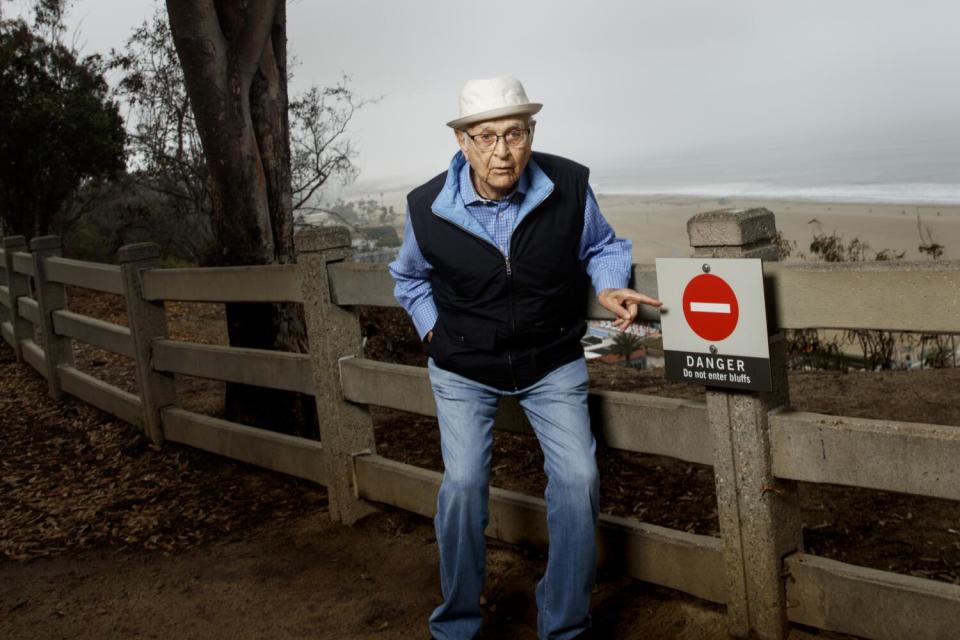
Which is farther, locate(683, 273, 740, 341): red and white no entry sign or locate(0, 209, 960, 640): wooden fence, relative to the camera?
locate(683, 273, 740, 341): red and white no entry sign

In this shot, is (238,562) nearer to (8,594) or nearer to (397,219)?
(8,594)

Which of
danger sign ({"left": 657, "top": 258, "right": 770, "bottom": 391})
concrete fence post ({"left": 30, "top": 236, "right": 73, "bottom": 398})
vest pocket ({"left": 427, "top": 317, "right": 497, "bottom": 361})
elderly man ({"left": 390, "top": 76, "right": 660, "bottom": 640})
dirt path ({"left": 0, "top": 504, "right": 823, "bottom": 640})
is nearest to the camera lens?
danger sign ({"left": 657, "top": 258, "right": 770, "bottom": 391})

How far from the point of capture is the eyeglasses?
11.7 feet

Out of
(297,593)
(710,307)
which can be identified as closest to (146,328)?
(297,593)

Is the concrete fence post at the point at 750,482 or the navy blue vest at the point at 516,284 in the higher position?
the navy blue vest at the point at 516,284

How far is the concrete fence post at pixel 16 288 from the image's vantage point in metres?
11.0

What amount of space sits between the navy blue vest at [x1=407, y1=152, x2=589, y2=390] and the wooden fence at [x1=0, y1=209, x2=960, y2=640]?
0.95 feet

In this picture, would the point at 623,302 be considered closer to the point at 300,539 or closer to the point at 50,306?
the point at 300,539

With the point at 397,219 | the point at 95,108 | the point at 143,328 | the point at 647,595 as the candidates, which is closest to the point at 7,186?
the point at 95,108

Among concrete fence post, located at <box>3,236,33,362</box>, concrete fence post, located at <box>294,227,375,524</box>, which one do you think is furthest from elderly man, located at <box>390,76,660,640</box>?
concrete fence post, located at <box>3,236,33,362</box>

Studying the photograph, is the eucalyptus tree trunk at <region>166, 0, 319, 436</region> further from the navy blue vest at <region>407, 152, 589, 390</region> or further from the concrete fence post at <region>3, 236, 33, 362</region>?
the concrete fence post at <region>3, 236, 33, 362</region>

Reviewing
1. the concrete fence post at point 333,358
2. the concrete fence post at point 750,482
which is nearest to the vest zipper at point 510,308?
the concrete fence post at point 750,482

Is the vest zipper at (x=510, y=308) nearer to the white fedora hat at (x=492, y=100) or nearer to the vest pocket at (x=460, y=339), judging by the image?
the vest pocket at (x=460, y=339)

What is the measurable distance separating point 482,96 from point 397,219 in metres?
16.8
